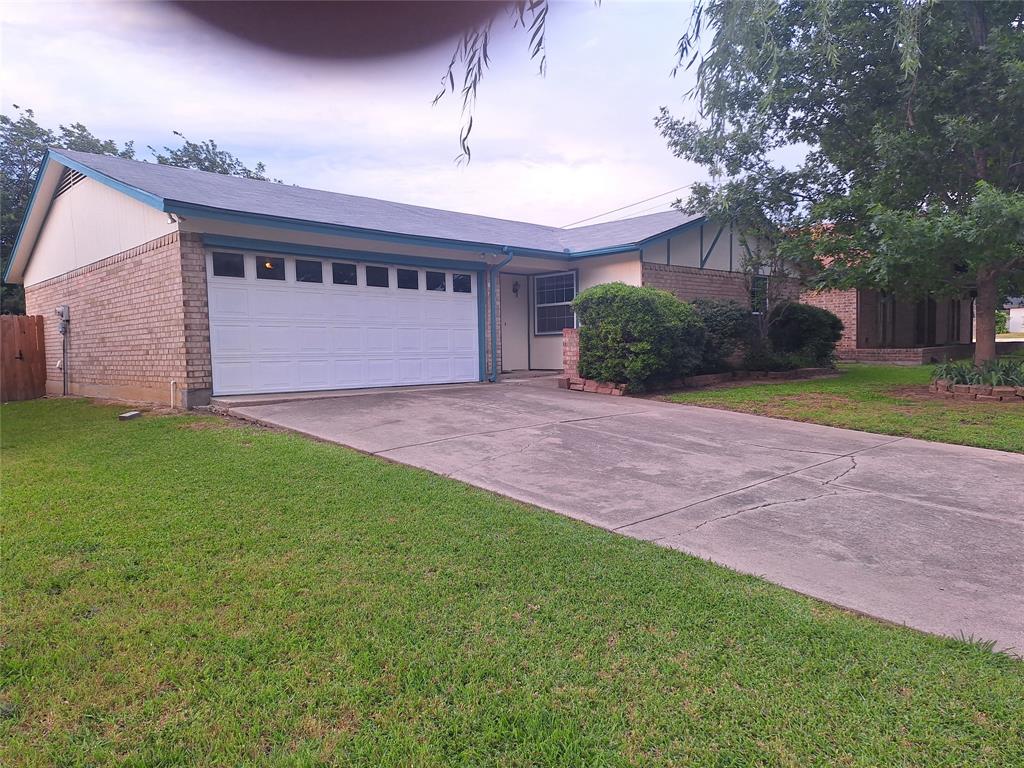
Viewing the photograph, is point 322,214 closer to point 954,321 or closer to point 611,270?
point 611,270

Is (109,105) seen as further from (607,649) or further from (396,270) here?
(396,270)

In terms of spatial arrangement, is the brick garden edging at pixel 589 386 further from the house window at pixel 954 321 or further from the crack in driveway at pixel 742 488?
the house window at pixel 954 321

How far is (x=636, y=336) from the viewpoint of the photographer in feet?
35.3

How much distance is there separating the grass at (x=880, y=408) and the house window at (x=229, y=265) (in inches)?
296

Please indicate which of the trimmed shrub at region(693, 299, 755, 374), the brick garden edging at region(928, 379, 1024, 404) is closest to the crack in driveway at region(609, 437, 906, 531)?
the brick garden edging at region(928, 379, 1024, 404)

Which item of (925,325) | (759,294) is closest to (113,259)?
(759,294)

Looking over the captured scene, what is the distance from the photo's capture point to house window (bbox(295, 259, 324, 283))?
34.8 feet

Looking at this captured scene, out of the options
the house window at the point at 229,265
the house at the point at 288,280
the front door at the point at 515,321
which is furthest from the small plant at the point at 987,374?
the house window at the point at 229,265

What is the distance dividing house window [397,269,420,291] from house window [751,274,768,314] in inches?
314

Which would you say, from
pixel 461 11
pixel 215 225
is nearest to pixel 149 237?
pixel 215 225

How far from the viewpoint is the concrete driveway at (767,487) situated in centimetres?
333

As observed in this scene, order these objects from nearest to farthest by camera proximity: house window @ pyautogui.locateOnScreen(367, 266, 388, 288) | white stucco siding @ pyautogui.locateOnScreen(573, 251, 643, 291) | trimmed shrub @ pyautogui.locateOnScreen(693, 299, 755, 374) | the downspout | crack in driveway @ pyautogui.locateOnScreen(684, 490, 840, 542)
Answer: crack in driveway @ pyautogui.locateOnScreen(684, 490, 840, 542) → house window @ pyautogui.locateOnScreen(367, 266, 388, 288) → trimmed shrub @ pyautogui.locateOnScreen(693, 299, 755, 374) → the downspout → white stucco siding @ pyautogui.locateOnScreen(573, 251, 643, 291)

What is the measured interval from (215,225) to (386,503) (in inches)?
271

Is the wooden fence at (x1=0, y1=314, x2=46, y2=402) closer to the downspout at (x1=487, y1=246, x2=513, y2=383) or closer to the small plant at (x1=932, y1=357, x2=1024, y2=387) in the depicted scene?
the downspout at (x1=487, y1=246, x2=513, y2=383)
